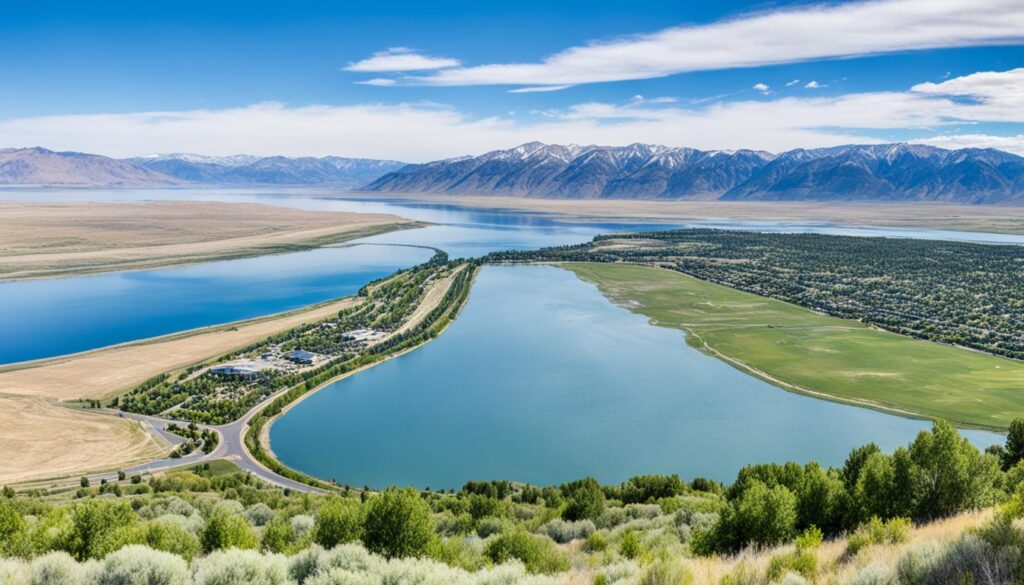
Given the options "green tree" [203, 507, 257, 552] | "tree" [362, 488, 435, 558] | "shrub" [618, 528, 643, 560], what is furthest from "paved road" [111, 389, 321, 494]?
"shrub" [618, 528, 643, 560]

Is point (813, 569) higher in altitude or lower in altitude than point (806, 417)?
higher


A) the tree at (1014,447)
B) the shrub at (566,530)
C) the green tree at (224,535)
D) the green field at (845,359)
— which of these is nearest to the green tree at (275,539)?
the green tree at (224,535)

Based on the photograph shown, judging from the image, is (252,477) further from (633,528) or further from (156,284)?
(156,284)

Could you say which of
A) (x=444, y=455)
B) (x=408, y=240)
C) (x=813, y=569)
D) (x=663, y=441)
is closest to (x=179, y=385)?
(x=444, y=455)

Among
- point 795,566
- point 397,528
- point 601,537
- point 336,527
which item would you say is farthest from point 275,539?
point 795,566

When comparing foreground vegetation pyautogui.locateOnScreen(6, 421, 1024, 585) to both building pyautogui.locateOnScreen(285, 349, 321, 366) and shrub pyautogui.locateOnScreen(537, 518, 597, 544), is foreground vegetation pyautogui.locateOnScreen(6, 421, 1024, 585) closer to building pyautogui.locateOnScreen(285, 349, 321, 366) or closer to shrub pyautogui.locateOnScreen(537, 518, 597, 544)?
shrub pyautogui.locateOnScreen(537, 518, 597, 544)

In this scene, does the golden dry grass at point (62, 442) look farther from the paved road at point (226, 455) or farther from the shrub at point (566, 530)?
the shrub at point (566, 530)
